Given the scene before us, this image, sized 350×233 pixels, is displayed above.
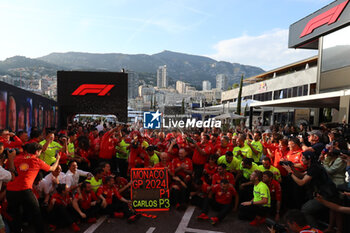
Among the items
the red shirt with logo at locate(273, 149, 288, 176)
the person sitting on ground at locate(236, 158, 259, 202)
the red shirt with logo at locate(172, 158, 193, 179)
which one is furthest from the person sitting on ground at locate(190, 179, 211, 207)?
the red shirt with logo at locate(273, 149, 288, 176)

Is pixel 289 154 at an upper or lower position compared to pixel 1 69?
lower

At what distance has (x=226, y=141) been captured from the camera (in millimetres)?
6816

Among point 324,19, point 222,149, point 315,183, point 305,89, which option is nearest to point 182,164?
point 222,149

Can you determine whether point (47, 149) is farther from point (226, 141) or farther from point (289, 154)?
point (289, 154)

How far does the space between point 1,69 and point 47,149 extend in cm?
19015

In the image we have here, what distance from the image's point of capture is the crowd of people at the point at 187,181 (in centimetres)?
402

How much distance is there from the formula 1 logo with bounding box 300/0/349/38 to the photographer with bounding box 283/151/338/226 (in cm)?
1676

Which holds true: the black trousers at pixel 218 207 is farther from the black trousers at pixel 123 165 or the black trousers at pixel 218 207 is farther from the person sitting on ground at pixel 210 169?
the black trousers at pixel 123 165

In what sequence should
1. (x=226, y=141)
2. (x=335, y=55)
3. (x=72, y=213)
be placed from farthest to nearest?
(x=335, y=55), (x=226, y=141), (x=72, y=213)

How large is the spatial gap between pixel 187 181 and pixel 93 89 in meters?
9.38

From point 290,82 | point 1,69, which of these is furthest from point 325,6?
point 1,69

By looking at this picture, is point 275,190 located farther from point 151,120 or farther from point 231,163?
point 151,120

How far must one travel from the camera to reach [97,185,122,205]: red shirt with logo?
16.8 ft

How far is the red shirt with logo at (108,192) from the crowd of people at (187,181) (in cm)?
2
